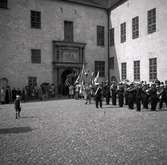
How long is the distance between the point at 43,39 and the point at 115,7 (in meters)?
8.99

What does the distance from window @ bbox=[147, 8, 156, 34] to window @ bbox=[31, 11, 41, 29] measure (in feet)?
36.1

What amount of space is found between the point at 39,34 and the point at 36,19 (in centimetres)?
161

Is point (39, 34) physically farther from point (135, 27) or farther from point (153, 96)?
point (153, 96)

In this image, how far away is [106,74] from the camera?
25719mm

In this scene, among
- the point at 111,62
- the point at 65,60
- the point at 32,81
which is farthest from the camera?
the point at 111,62

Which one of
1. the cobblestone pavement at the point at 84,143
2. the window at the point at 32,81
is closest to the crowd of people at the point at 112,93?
the window at the point at 32,81

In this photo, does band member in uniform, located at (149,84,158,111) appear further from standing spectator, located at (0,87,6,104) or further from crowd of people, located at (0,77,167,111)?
standing spectator, located at (0,87,6,104)

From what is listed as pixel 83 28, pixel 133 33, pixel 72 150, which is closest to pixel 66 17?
pixel 83 28

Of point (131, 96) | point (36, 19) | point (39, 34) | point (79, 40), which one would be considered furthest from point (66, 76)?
point (131, 96)

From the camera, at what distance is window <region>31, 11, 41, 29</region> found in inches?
869

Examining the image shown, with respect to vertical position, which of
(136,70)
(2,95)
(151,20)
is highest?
(151,20)

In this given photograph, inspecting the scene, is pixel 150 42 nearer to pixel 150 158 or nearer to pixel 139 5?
pixel 139 5

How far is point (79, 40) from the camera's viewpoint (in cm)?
2411

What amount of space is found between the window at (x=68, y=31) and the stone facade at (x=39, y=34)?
454mm
